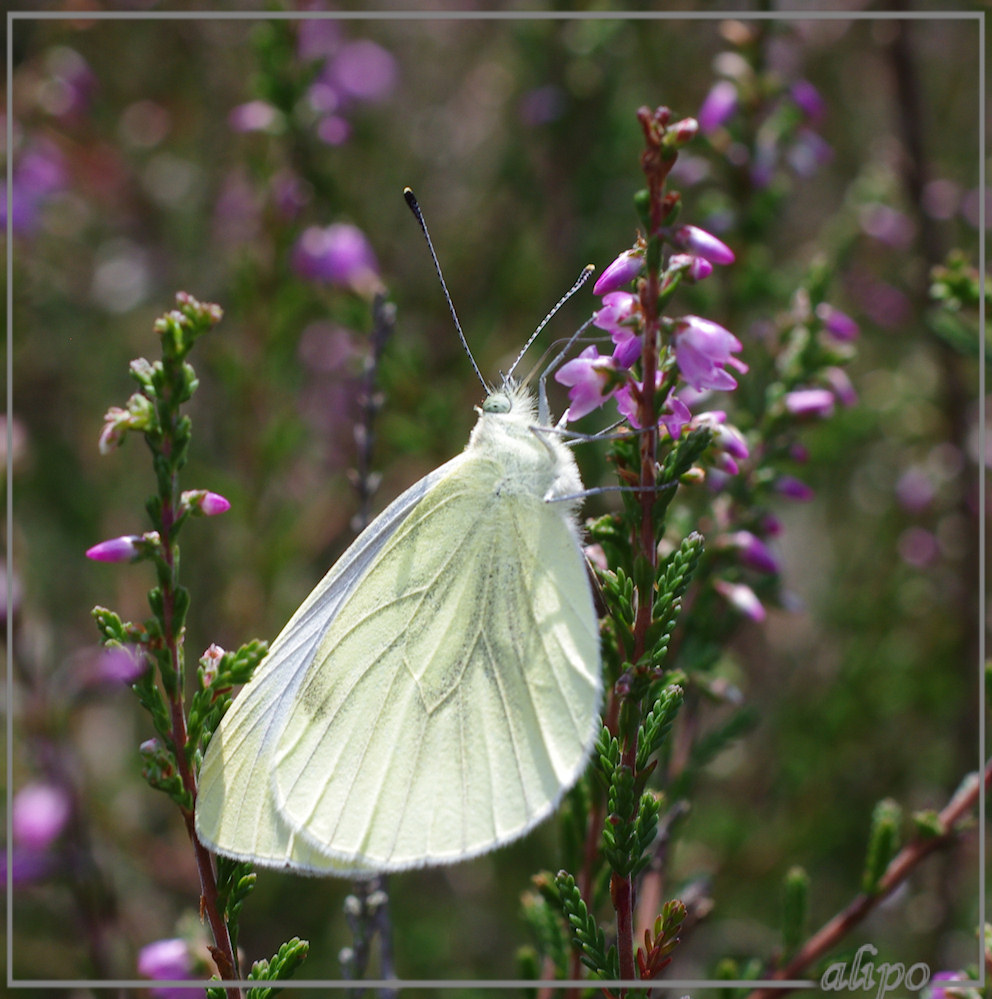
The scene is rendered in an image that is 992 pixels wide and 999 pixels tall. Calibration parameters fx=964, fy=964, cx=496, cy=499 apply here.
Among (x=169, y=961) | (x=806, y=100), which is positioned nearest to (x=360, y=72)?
(x=806, y=100)

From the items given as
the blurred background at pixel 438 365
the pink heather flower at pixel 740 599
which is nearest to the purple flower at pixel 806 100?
the blurred background at pixel 438 365

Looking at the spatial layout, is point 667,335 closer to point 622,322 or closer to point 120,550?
point 622,322

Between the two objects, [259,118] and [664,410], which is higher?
[259,118]

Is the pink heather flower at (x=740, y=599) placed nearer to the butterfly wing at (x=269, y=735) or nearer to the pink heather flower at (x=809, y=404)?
the pink heather flower at (x=809, y=404)

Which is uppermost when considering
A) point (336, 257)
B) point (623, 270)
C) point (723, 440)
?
point (336, 257)

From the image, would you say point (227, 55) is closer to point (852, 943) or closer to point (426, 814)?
point (426, 814)

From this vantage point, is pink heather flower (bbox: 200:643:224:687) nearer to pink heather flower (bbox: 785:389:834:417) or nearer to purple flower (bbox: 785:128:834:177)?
pink heather flower (bbox: 785:389:834:417)
